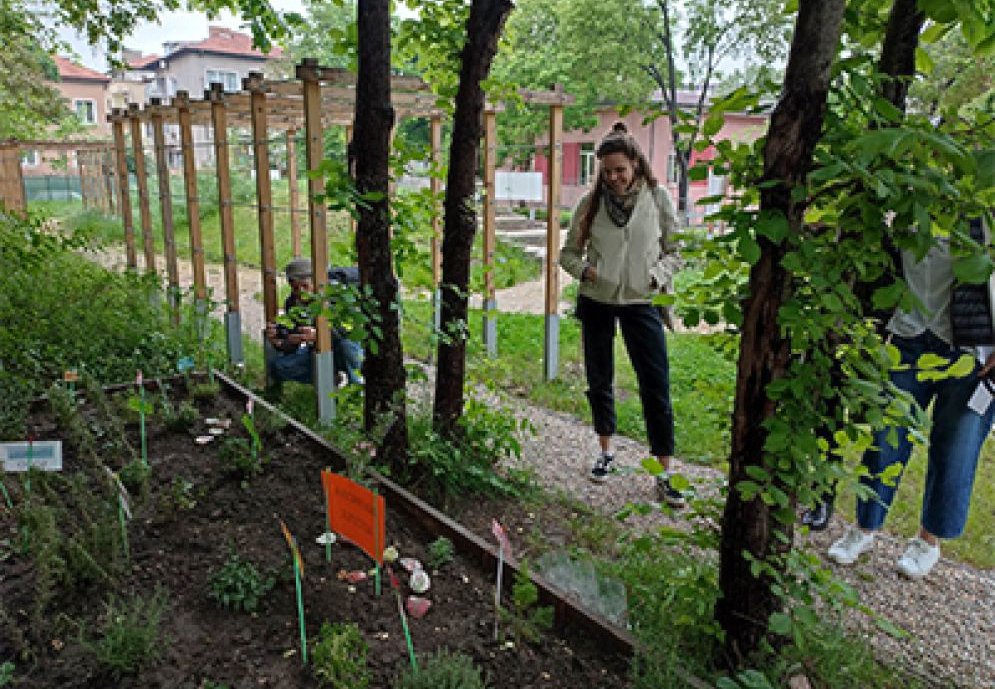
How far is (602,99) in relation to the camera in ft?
67.8

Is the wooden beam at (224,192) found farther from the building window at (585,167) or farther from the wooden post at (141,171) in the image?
the building window at (585,167)

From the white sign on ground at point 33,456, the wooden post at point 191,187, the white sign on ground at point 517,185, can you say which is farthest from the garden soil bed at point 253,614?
the white sign on ground at point 517,185

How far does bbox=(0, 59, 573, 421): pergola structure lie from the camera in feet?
13.4

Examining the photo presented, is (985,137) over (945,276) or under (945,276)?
over

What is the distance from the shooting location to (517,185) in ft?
21.8

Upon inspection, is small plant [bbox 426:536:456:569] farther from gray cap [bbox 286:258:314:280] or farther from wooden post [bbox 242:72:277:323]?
wooden post [bbox 242:72:277:323]

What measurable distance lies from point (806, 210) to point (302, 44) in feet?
118

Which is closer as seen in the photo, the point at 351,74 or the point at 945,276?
the point at 945,276

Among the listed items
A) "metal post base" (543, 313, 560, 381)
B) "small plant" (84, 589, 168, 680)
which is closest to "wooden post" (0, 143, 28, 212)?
"metal post base" (543, 313, 560, 381)

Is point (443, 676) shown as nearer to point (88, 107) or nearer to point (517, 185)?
point (517, 185)

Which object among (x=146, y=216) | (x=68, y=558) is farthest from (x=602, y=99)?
(x=68, y=558)

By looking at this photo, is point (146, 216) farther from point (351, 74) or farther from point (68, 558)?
point (68, 558)

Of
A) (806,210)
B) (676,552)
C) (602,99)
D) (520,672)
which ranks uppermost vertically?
(602,99)

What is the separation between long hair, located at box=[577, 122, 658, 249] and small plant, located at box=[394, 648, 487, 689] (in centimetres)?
245
